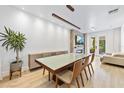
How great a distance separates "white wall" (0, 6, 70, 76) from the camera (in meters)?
3.25

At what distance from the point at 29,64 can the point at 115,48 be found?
6.91 meters

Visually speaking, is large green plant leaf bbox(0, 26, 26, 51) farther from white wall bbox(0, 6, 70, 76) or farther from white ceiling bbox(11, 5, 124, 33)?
Answer: white ceiling bbox(11, 5, 124, 33)

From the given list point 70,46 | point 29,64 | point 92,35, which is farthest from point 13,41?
point 92,35

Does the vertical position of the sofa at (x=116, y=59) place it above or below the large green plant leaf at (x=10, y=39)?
below

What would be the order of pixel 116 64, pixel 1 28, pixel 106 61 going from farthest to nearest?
pixel 106 61 → pixel 116 64 → pixel 1 28

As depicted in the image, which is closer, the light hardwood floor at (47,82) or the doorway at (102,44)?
the light hardwood floor at (47,82)

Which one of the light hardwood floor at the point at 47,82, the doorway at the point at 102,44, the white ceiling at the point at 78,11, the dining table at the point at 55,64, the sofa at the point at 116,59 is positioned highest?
the white ceiling at the point at 78,11

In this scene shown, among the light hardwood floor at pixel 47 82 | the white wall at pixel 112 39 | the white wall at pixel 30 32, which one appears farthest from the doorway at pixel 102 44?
the light hardwood floor at pixel 47 82

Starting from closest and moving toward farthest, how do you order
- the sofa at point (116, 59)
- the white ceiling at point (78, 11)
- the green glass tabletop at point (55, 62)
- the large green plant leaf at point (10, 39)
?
1. the green glass tabletop at point (55, 62)
2. the large green plant leaf at point (10, 39)
3. the white ceiling at point (78, 11)
4. the sofa at point (116, 59)

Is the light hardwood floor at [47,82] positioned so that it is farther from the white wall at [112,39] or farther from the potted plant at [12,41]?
the white wall at [112,39]

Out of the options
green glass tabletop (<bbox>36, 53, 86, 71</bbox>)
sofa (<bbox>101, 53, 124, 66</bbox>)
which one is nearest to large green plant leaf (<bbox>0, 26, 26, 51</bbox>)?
green glass tabletop (<bbox>36, 53, 86, 71</bbox>)

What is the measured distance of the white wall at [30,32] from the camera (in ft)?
10.7

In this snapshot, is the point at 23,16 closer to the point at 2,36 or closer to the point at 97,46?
the point at 2,36

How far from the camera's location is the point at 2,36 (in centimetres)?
296
